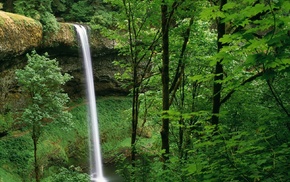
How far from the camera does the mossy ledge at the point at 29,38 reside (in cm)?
1427

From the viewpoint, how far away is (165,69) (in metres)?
5.27

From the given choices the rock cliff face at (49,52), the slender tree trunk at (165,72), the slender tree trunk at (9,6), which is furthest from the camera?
the slender tree trunk at (9,6)

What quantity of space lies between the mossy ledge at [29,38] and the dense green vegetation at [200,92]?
0.82 m

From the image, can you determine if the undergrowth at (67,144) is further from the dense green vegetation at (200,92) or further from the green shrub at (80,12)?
the green shrub at (80,12)

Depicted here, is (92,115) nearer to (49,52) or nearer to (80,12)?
(49,52)

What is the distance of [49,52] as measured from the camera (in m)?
19.1

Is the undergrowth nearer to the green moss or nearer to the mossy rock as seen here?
the green moss

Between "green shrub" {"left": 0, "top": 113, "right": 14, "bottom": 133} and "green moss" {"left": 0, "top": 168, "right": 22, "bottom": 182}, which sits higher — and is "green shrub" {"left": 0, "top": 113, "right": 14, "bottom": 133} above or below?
above

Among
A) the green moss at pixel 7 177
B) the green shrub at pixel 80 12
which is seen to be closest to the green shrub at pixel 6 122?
the green moss at pixel 7 177

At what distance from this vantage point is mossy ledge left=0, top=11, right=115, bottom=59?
1427 centimetres

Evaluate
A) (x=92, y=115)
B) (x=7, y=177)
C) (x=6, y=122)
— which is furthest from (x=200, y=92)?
(x=92, y=115)

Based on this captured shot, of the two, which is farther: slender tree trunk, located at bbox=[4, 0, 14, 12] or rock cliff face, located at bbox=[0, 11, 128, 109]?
slender tree trunk, located at bbox=[4, 0, 14, 12]

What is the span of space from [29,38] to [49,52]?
3312 millimetres

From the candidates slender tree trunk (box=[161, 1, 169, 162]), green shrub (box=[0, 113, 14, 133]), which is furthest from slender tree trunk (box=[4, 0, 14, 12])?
slender tree trunk (box=[161, 1, 169, 162])
